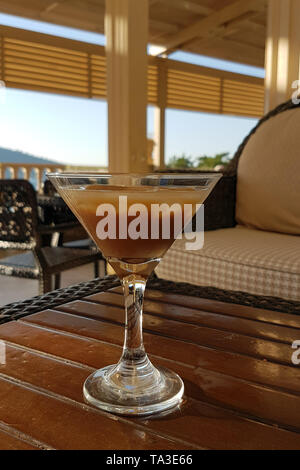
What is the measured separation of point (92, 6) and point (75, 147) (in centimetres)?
1111

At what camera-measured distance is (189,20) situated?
568 cm

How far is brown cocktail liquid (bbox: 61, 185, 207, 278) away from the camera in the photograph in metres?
0.48

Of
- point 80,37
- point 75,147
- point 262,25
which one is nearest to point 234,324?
point 80,37

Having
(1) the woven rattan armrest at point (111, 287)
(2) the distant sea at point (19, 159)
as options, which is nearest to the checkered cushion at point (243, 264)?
(1) the woven rattan armrest at point (111, 287)

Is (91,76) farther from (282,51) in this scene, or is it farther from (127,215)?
(127,215)

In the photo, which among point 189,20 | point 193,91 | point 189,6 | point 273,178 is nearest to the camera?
point 273,178

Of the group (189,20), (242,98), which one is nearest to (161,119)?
(189,20)

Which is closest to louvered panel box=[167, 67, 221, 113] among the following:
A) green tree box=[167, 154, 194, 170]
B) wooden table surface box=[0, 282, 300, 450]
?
green tree box=[167, 154, 194, 170]

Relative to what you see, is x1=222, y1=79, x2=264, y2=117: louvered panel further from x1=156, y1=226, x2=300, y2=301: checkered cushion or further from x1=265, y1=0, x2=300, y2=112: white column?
x1=156, y1=226, x2=300, y2=301: checkered cushion

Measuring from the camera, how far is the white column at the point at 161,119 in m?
6.36

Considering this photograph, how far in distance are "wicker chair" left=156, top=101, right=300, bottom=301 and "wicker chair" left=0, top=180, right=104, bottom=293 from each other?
57 cm

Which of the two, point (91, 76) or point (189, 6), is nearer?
point (189, 6)

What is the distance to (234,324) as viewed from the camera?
29.6 inches

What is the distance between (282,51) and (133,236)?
2.74 m
